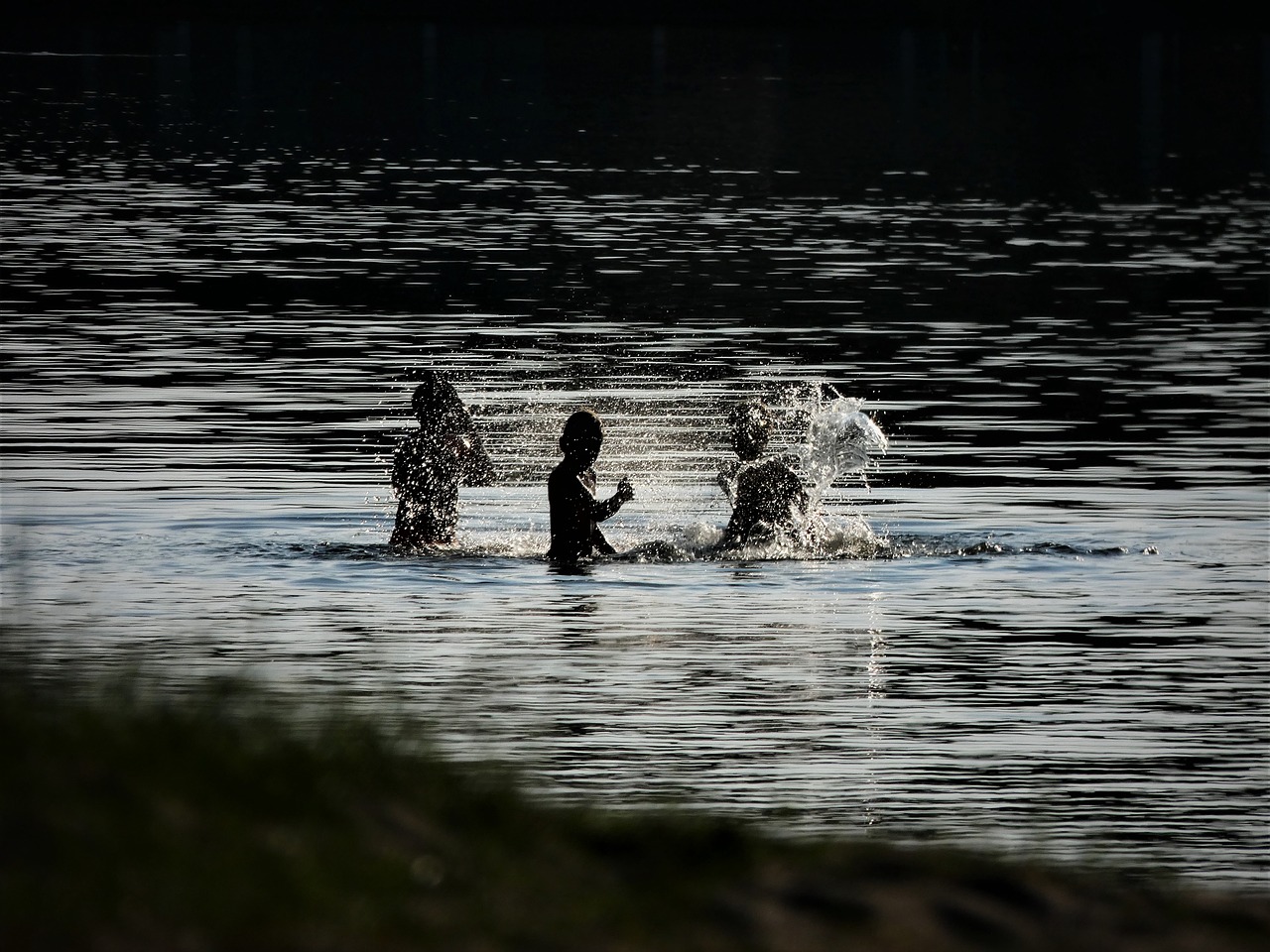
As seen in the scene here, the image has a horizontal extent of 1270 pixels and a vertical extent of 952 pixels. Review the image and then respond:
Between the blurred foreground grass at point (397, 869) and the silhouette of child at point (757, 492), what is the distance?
1118cm

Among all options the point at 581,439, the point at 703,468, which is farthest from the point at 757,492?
the point at 703,468

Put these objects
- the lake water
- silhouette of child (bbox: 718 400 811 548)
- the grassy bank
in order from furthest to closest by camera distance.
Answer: silhouette of child (bbox: 718 400 811 548), the lake water, the grassy bank

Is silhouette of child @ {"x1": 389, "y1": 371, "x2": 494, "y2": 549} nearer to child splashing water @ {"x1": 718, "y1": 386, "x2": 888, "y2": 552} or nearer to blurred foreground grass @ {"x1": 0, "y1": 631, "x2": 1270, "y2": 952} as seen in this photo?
child splashing water @ {"x1": 718, "y1": 386, "x2": 888, "y2": 552}

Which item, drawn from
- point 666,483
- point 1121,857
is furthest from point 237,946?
point 666,483

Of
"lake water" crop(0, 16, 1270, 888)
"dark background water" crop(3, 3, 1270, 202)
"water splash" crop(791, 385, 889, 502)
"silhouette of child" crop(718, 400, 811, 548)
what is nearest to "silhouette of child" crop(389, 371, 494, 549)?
"lake water" crop(0, 16, 1270, 888)

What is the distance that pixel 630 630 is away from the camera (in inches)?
673

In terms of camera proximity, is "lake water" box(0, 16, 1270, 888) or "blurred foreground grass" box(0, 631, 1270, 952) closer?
"blurred foreground grass" box(0, 631, 1270, 952)

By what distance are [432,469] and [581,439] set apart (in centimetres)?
128

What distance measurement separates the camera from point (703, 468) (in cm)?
2389

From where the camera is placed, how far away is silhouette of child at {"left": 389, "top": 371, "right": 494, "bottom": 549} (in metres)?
20.1

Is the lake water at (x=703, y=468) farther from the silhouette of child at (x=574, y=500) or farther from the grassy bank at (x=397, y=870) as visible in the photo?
the grassy bank at (x=397, y=870)

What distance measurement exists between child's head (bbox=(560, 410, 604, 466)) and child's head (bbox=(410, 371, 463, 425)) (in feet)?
3.21

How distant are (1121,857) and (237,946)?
5874mm

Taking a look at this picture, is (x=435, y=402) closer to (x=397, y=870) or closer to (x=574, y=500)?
(x=574, y=500)
